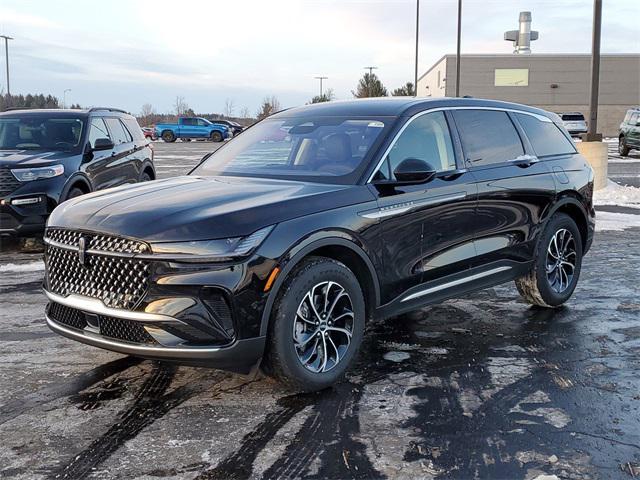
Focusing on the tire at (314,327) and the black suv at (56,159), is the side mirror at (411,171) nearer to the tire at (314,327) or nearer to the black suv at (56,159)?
the tire at (314,327)

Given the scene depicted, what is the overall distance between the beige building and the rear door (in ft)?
189

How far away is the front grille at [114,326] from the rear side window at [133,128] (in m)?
7.82

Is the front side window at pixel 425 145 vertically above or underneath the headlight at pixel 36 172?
above

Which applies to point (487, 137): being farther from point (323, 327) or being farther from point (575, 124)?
point (575, 124)

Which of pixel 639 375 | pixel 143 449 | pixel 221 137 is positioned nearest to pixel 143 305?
pixel 143 449

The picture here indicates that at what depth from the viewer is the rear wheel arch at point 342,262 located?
12.8 feet

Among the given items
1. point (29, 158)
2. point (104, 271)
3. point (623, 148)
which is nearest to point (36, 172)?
point (29, 158)

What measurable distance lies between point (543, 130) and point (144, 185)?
12.0ft

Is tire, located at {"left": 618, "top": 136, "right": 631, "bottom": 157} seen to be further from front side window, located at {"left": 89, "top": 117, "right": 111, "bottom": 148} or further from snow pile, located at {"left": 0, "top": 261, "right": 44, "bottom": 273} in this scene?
snow pile, located at {"left": 0, "top": 261, "right": 44, "bottom": 273}

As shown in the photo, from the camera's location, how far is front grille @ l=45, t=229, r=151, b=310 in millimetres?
3807

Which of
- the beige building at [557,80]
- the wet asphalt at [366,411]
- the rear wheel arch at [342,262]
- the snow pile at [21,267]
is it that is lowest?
the wet asphalt at [366,411]

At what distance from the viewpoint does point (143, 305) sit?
12.4 ft

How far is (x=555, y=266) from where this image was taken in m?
6.26

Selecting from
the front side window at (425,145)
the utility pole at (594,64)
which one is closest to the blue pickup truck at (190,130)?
the utility pole at (594,64)
